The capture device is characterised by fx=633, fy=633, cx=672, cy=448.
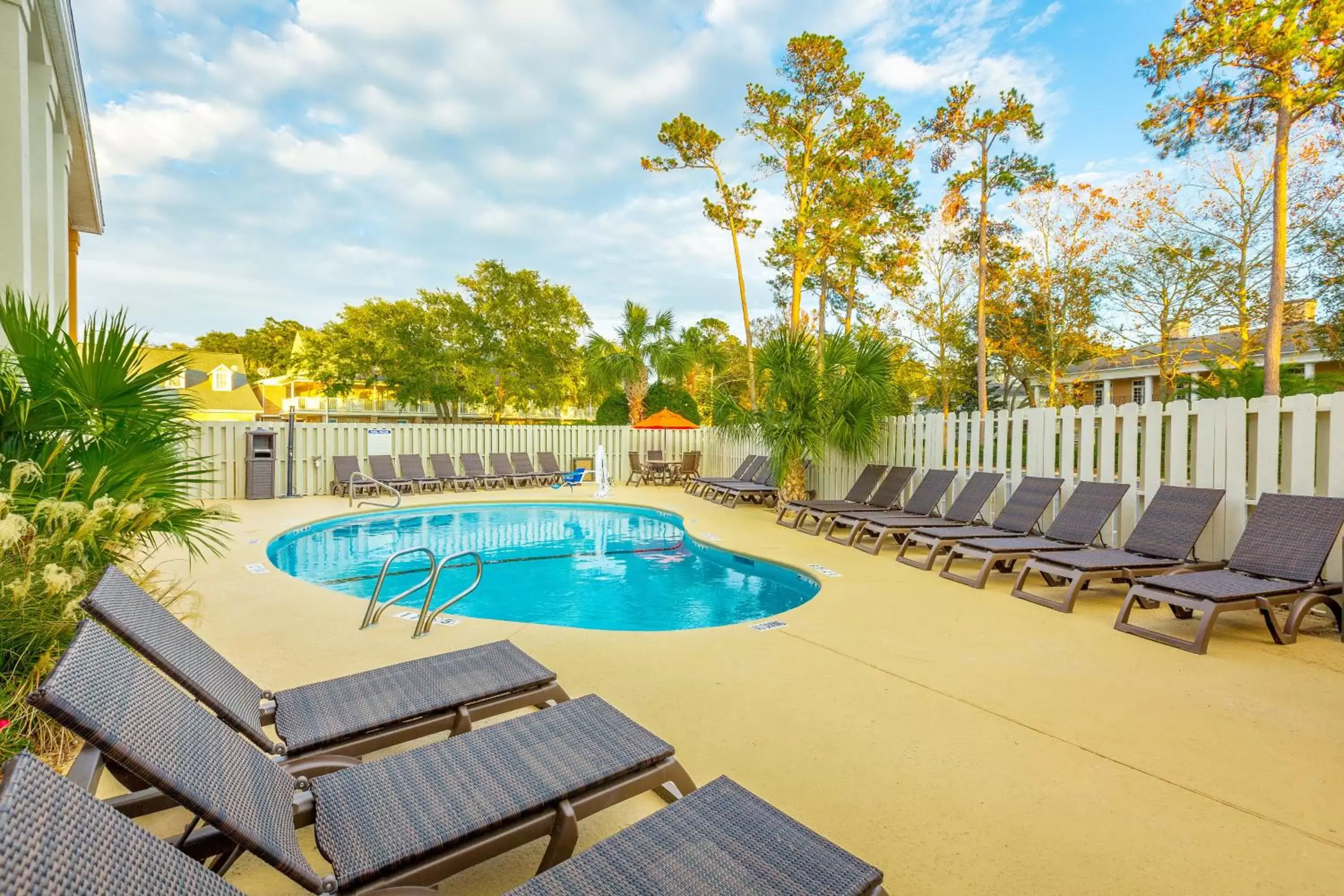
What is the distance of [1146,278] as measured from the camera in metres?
17.8

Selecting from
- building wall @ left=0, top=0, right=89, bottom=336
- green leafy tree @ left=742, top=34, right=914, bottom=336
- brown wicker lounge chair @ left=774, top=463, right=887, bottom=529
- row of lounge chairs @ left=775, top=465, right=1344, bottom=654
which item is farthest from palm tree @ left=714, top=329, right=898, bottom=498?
building wall @ left=0, top=0, right=89, bottom=336

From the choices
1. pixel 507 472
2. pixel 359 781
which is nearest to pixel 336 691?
pixel 359 781

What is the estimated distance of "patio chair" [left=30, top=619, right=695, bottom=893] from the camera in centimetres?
134

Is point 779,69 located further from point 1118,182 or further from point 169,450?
point 169,450

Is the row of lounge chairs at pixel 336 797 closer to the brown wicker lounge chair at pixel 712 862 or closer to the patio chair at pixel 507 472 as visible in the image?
the brown wicker lounge chair at pixel 712 862

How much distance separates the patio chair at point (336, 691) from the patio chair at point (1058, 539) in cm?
460

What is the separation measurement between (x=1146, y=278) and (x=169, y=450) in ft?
72.4

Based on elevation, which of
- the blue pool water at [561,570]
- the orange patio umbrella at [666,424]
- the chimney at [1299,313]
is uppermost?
the chimney at [1299,313]

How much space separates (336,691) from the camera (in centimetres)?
253

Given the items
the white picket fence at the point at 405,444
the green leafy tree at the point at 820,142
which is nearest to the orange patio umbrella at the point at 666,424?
the white picket fence at the point at 405,444

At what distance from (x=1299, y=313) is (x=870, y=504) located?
50.4ft

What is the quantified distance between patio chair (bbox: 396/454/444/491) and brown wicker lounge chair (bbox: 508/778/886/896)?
41.8 feet

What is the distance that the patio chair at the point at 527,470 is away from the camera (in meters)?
15.2

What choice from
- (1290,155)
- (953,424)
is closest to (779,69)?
(953,424)
